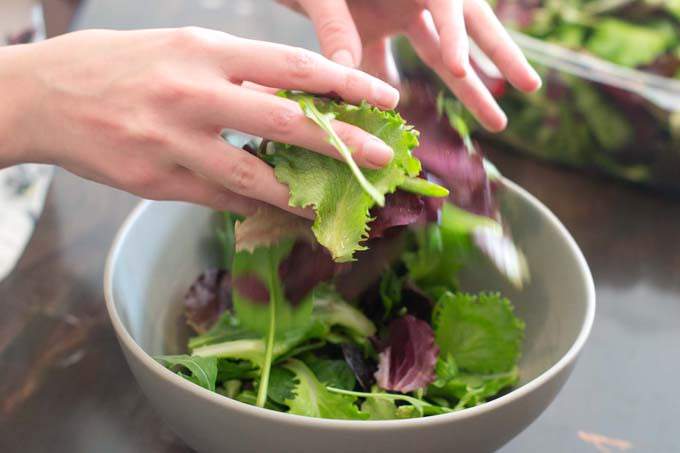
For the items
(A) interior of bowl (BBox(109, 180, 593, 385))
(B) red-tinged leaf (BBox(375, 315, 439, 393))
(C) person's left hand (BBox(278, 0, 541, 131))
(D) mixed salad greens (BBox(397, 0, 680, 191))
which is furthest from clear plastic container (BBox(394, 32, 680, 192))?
(B) red-tinged leaf (BBox(375, 315, 439, 393))

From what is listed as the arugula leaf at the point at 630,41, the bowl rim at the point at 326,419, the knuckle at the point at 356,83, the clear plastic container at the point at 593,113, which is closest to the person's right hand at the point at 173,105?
the knuckle at the point at 356,83

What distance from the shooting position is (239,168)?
1.64 feet

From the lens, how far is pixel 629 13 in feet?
3.23

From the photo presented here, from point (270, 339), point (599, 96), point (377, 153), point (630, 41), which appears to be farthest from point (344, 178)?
point (630, 41)

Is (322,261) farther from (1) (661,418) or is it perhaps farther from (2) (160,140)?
(1) (661,418)

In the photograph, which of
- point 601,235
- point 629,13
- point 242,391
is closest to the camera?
point 242,391

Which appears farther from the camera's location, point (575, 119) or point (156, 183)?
point (575, 119)

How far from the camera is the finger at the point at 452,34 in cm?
61

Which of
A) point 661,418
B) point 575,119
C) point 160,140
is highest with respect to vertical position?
point 160,140

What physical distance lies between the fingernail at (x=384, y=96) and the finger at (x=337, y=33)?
0.09 m

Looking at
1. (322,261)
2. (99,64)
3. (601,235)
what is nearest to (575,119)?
(601,235)

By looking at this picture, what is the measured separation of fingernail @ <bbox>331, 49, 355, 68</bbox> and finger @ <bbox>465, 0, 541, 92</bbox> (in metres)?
0.15

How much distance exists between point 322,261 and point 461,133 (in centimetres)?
15

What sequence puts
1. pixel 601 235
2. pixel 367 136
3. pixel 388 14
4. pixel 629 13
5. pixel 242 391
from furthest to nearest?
pixel 629 13 < pixel 601 235 < pixel 388 14 < pixel 242 391 < pixel 367 136
